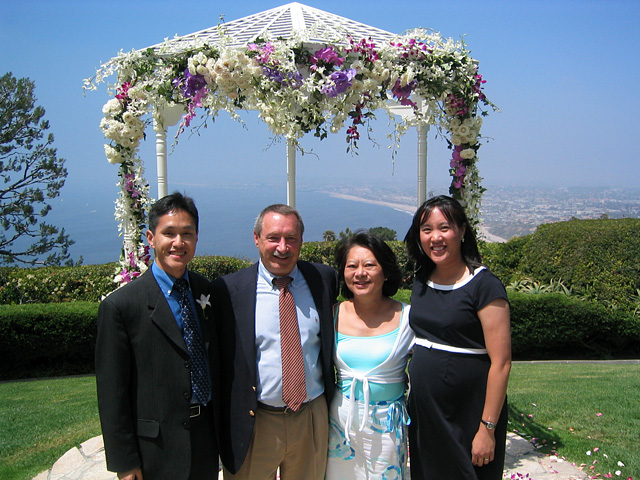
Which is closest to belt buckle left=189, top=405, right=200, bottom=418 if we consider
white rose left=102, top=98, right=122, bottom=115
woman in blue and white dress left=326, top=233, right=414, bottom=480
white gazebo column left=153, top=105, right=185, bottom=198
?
woman in blue and white dress left=326, top=233, right=414, bottom=480

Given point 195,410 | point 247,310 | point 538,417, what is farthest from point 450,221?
point 538,417

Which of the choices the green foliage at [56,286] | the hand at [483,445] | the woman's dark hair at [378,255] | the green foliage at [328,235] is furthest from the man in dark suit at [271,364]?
the green foliage at [328,235]

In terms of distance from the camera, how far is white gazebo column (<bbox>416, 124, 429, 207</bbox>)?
4746mm

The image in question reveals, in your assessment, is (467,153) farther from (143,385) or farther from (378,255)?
(143,385)

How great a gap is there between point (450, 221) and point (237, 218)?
37300mm

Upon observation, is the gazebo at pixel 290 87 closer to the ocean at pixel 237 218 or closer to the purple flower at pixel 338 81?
the purple flower at pixel 338 81

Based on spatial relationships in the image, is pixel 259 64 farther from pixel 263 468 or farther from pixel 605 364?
pixel 605 364

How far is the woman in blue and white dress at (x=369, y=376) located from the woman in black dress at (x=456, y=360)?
0.11m

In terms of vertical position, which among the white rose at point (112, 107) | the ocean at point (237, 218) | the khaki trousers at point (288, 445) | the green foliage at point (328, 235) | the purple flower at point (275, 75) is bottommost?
the ocean at point (237, 218)

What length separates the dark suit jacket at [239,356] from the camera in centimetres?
246

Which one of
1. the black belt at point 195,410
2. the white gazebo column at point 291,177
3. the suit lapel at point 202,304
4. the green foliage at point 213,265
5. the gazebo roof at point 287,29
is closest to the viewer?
the black belt at point 195,410

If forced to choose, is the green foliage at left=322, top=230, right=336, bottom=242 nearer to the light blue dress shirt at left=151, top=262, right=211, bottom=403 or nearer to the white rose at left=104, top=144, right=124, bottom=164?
the white rose at left=104, top=144, right=124, bottom=164

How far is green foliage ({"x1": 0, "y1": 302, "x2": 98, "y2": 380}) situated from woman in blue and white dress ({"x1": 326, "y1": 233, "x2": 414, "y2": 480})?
542cm

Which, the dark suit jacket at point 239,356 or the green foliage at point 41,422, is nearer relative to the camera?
the dark suit jacket at point 239,356
